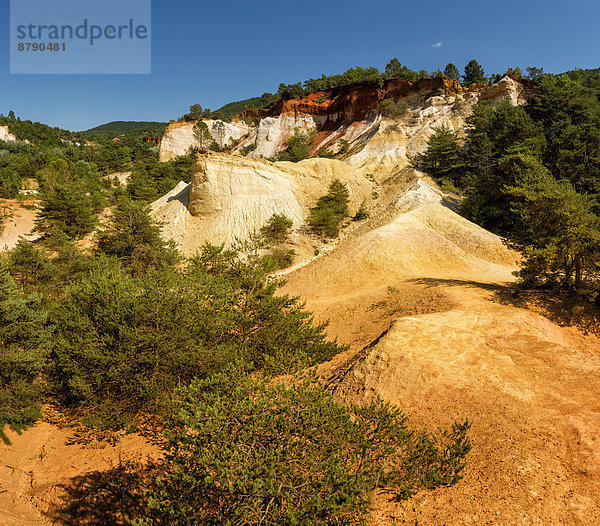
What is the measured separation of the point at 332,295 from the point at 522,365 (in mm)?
11897

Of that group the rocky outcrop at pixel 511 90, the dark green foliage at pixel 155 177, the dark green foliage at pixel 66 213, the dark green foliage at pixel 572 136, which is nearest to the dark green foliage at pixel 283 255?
the dark green foliage at pixel 66 213

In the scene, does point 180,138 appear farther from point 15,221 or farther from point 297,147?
point 15,221

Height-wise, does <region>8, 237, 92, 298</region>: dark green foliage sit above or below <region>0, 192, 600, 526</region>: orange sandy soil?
above

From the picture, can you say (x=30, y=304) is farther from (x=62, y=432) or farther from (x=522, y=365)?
(x=522, y=365)

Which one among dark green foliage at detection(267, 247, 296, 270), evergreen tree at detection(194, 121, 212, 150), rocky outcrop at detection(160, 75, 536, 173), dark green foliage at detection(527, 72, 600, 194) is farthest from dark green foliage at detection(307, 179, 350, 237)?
evergreen tree at detection(194, 121, 212, 150)

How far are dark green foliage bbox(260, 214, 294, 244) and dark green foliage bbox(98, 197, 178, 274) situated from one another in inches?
353

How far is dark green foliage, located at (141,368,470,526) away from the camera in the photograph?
4133 millimetres

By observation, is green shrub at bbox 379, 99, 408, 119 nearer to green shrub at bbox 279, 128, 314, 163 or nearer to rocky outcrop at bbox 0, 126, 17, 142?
green shrub at bbox 279, 128, 314, 163

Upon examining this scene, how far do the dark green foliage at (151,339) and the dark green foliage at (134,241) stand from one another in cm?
922

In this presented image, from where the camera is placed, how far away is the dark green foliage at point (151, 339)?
29.0 ft

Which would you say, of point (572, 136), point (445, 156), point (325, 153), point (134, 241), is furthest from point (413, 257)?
point (325, 153)

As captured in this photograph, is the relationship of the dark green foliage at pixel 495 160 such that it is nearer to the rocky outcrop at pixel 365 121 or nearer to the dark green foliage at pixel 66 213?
the rocky outcrop at pixel 365 121

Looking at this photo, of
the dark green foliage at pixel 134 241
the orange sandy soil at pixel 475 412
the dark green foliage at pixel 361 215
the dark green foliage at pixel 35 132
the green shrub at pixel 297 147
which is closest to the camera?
the orange sandy soil at pixel 475 412

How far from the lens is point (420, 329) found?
10.7 metres
